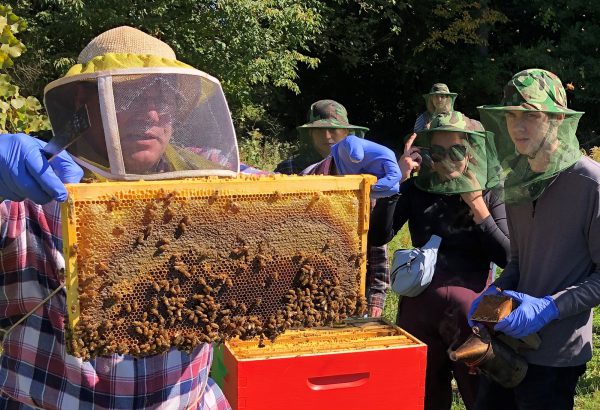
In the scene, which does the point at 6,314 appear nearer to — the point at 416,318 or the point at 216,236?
the point at 216,236

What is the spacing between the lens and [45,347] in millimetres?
1868

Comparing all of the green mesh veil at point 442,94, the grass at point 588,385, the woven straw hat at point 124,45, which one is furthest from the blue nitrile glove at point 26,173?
the green mesh veil at point 442,94

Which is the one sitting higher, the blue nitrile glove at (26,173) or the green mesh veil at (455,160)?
the blue nitrile glove at (26,173)

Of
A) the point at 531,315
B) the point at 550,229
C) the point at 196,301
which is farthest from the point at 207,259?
the point at 550,229

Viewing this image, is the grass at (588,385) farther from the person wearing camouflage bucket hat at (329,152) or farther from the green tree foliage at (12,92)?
the green tree foliage at (12,92)

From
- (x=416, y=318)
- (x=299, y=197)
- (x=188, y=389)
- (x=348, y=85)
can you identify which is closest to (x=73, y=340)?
(x=188, y=389)

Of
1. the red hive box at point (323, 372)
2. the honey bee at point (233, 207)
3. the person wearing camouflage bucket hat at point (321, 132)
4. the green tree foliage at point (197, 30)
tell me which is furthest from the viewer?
the green tree foliage at point (197, 30)

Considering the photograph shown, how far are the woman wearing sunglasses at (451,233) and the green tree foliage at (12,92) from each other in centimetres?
213

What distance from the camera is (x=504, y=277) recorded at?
3.06 m

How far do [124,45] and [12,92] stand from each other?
90.8 inches

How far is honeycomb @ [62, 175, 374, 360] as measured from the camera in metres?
1.61

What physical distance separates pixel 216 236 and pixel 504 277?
173 centimetres

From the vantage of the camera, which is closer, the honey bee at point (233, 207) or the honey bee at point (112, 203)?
the honey bee at point (112, 203)

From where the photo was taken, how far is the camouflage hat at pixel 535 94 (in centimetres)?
265
